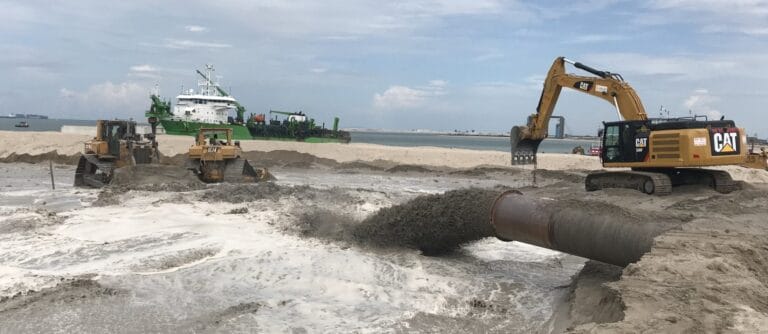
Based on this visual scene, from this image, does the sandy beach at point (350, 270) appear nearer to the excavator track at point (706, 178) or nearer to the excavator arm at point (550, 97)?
the excavator track at point (706, 178)

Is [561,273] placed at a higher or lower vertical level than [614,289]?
lower

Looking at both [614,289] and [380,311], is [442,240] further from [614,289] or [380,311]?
[614,289]

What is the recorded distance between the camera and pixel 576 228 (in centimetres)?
805

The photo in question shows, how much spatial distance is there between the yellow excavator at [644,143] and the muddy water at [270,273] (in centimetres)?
637

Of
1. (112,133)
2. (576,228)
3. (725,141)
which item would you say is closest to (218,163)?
(112,133)

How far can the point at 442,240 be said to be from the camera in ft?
33.9

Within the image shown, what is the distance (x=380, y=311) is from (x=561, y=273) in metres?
3.77

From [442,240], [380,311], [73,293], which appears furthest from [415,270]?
[73,293]

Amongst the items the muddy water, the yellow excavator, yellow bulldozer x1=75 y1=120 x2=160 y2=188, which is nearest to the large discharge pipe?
the muddy water

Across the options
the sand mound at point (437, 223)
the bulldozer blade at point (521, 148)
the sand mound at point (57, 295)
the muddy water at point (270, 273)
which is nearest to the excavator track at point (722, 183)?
the bulldozer blade at point (521, 148)

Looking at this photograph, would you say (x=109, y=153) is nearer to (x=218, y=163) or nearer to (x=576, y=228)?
(x=218, y=163)

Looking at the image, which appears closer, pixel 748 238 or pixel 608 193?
pixel 748 238

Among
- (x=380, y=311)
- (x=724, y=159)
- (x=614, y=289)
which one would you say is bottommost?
(x=380, y=311)

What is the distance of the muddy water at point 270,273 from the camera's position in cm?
693
